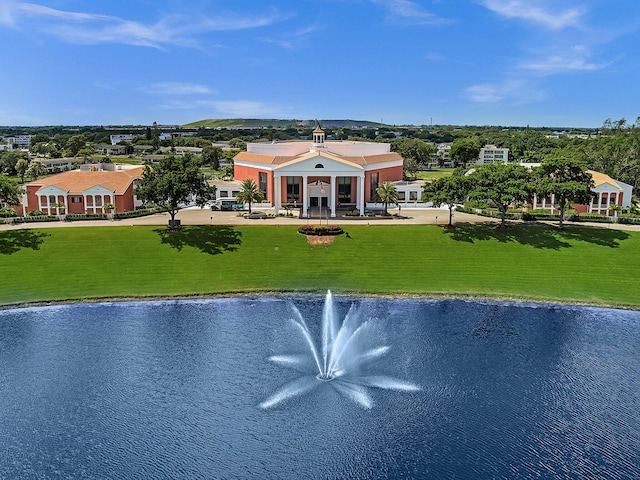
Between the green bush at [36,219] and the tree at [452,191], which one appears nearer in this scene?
the tree at [452,191]

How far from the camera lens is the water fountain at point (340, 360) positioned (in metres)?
30.2

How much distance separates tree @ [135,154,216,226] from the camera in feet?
203

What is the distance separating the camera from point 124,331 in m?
39.1

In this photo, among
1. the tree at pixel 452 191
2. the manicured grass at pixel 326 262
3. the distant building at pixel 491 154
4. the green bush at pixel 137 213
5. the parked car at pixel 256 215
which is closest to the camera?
the manicured grass at pixel 326 262

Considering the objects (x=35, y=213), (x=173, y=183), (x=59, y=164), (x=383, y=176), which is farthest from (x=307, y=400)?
(x=59, y=164)

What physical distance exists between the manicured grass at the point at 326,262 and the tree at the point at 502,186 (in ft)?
12.5

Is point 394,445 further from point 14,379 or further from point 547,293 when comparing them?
point 547,293

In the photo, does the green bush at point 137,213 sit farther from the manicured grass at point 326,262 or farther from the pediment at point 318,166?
the pediment at point 318,166

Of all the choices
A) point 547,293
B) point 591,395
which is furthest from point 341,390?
point 547,293

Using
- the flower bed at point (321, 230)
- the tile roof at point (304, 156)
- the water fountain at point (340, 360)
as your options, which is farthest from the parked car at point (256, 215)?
the water fountain at point (340, 360)

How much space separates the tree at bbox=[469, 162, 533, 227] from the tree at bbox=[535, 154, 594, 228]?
1.94m

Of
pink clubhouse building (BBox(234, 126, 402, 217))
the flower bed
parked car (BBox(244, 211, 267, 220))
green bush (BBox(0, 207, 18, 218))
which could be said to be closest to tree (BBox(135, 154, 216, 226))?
parked car (BBox(244, 211, 267, 220))

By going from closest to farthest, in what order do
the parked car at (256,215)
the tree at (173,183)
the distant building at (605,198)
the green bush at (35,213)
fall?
the tree at (173,183) → the parked car at (256,215) → the green bush at (35,213) → the distant building at (605,198)

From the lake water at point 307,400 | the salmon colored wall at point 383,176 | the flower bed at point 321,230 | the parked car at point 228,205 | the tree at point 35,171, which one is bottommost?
the lake water at point 307,400
